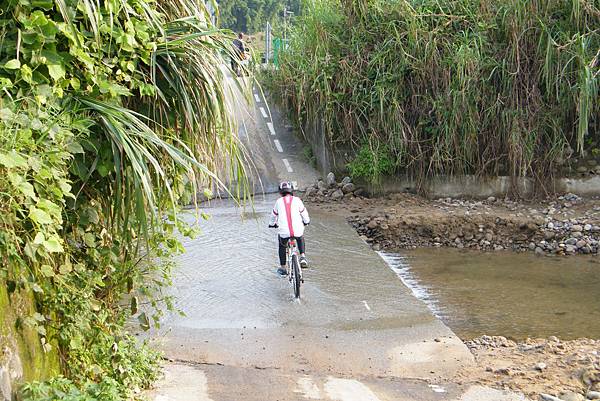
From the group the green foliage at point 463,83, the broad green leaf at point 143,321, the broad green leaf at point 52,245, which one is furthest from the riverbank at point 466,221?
the broad green leaf at point 52,245

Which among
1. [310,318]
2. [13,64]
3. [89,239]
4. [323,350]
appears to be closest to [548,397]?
[323,350]

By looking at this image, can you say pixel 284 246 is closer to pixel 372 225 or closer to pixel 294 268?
pixel 294 268

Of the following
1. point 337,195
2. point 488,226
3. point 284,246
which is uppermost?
point 337,195

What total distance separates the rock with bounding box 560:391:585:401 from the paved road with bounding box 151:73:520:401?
0.50m

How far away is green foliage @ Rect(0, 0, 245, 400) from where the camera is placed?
4.51 m

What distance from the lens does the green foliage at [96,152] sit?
177 inches

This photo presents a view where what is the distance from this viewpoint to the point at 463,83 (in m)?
16.0

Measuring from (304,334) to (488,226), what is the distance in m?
6.99

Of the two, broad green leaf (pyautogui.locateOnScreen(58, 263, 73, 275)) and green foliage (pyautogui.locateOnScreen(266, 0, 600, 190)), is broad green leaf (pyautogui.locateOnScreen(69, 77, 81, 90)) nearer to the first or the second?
broad green leaf (pyautogui.locateOnScreen(58, 263, 73, 275))

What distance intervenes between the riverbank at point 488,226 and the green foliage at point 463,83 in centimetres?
110

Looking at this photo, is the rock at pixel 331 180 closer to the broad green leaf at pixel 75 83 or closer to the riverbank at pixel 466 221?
the riverbank at pixel 466 221

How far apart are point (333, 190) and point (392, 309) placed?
785 centimetres

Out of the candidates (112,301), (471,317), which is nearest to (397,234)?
(471,317)

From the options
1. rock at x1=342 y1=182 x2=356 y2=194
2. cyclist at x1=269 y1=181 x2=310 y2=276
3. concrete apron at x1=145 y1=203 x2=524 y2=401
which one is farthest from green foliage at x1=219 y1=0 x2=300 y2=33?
concrete apron at x1=145 y1=203 x2=524 y2=401
